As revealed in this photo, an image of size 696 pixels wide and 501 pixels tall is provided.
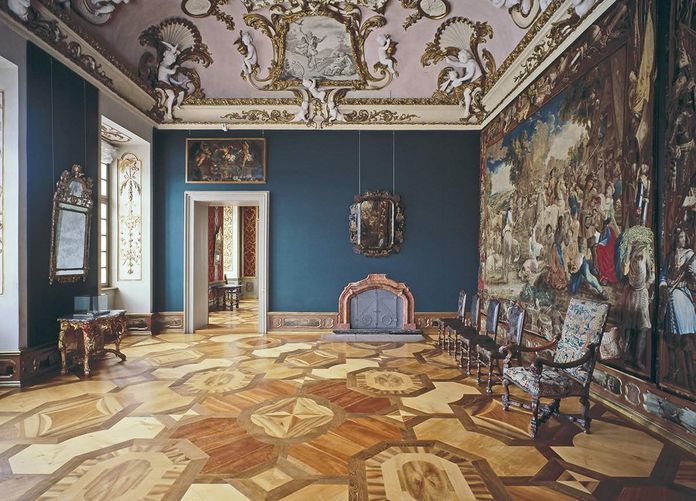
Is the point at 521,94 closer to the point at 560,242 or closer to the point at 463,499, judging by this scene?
the point at 560,242

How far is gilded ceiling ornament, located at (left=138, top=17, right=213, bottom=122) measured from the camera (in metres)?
7.04

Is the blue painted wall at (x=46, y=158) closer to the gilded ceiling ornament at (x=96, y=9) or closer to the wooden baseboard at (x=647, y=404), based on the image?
the gilded ceiling ornament at (x=96, y=9)

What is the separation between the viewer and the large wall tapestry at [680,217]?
10.4 ft

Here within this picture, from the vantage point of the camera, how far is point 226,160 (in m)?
8.38

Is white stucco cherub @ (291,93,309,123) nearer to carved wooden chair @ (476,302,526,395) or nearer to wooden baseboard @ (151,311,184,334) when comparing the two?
wooden baseboard @ (151,311,184,334)

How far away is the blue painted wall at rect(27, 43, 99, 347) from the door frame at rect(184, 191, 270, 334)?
2468mm

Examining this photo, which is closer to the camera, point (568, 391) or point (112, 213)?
point (568, 391)

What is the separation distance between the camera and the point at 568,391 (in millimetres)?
3623

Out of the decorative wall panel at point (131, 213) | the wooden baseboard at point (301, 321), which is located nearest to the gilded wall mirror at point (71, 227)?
the decorative wall panel at point (131, 213)

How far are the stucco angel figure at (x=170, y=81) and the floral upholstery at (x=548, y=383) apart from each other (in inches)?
329

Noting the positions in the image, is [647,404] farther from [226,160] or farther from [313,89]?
[226,160]

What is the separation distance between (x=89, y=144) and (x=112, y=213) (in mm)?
2364

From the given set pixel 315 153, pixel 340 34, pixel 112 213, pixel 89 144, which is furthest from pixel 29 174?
pixel 340 34

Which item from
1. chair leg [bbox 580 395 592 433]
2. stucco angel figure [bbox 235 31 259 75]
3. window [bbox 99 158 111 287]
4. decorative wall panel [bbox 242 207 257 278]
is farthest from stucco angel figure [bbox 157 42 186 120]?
chair leg [bbox 580 395 592 433]
